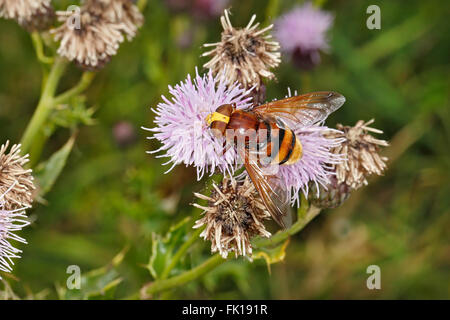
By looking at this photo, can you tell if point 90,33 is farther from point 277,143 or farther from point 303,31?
point 303,31

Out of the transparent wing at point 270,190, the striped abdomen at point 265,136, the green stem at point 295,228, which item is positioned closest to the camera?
the transparent wing at point 270,190

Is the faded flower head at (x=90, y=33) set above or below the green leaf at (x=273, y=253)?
above

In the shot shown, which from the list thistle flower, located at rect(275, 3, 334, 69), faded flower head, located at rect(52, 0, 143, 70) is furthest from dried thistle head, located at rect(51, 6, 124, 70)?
thistle flower, located at rect(275, 3, 334, 69)

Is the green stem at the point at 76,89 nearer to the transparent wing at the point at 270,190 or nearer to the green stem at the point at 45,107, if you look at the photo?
the green stem at the point at 45,107

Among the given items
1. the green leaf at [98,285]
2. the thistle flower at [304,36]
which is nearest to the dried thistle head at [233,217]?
the green leaf at [98,285]

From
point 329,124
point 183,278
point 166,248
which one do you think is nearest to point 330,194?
point 183,278

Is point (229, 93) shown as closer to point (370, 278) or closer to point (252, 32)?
point (252, 32)
